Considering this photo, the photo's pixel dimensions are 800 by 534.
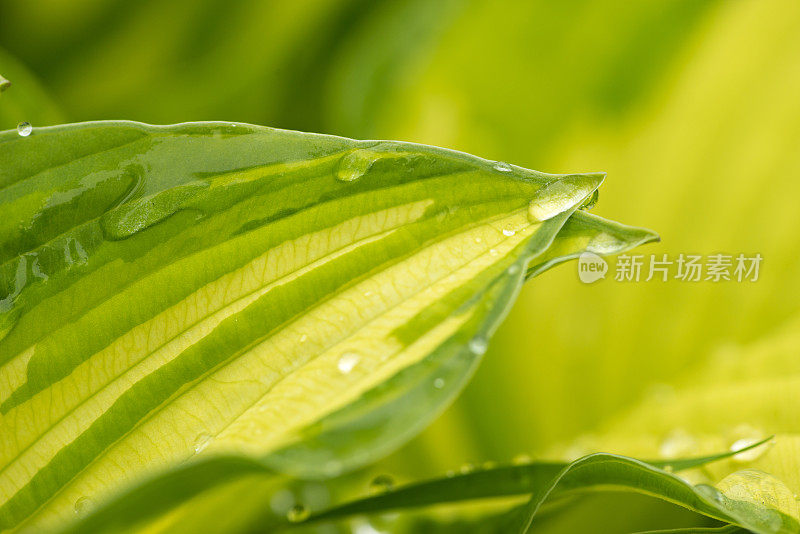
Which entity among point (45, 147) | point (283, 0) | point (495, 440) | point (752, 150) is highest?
point (283, 0)

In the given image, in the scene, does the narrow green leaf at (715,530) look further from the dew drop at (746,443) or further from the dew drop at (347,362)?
the dew drop at (347,362)

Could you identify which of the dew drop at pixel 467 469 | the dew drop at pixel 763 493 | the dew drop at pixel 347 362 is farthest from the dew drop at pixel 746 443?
the dew drop at pixel 347 362

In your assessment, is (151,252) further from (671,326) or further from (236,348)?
(671,326)

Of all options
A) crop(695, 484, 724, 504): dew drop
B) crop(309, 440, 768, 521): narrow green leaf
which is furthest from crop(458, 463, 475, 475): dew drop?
crop(695, 484, 724, 504): dew drop

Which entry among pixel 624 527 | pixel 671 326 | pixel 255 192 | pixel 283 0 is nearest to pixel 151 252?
pixel 255 192

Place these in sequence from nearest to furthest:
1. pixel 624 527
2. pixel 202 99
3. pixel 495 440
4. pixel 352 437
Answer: pixel 352 437 → pixel 624 527 → pixel 495 440 → pixel 202 99

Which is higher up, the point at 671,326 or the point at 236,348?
the point at 236,348
